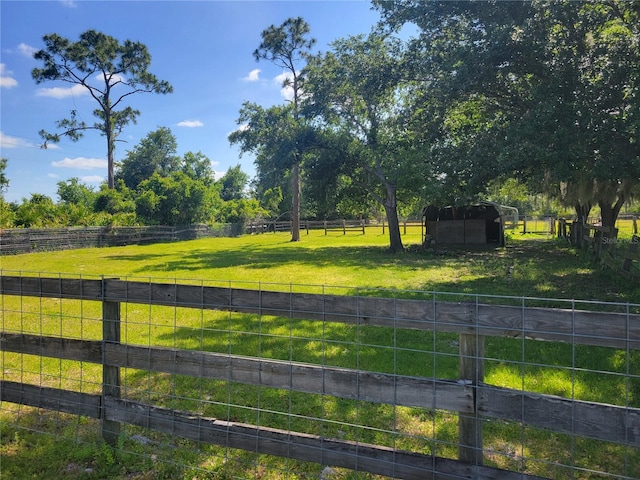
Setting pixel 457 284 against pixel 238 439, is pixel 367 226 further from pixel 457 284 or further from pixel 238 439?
pixel 238 439

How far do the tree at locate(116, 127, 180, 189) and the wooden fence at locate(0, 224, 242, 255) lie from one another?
36.1 meters

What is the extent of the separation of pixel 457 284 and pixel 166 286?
9.10 metres

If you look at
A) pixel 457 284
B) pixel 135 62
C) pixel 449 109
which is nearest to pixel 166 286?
pixel 457 284

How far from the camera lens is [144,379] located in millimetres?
4922

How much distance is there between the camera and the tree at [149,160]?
224 feet

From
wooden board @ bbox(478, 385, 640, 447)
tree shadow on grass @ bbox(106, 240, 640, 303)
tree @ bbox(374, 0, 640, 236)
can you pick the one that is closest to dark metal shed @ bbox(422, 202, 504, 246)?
tree shadow on grass @ bbox(106, 240, 640, 303)

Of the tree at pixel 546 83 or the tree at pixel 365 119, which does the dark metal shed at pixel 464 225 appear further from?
the tree at pixel 546 83

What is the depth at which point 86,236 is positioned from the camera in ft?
89.4

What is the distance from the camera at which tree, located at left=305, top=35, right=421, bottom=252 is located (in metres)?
19.6

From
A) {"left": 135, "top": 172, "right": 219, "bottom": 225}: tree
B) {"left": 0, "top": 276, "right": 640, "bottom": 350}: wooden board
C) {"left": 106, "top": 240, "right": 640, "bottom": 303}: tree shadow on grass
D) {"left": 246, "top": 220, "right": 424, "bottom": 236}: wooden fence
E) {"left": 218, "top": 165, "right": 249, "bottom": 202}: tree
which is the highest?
{"left": 218, "top": 165, "right": 249, "bottom": 202}: tree

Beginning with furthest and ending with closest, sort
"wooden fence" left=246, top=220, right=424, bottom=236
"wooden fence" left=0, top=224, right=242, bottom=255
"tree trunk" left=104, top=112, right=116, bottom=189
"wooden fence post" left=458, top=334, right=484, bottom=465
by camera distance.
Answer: "wooden fence" left=246, top=220, right=424, bottom=236 → "tree trunk" left=104, top=112, right=116, bottom=189 → "wooden fence" left=0, top=224, right=242, bottom=255 → "wooden fence post" left=458, top=334, right=484, bottom=465

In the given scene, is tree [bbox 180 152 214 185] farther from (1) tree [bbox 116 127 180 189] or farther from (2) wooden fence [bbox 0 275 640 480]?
(2) wooden fence [bbox 0 275 640 480]

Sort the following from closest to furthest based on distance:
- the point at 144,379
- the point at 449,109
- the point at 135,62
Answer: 1. the point at 144,379
2. the point at 449,109
3. the point at 135,62

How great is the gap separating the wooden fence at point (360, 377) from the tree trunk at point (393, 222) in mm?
18710
